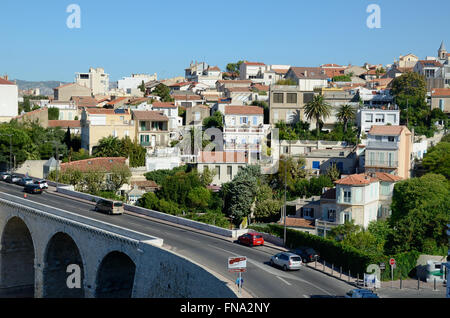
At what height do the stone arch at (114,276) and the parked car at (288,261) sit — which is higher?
the parked car at (288,261)

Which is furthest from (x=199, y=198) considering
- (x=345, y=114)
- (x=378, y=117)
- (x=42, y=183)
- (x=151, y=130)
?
(x=378, y=117)

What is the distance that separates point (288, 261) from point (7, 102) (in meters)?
71.7

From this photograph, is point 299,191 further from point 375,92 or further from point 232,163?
point 375,92

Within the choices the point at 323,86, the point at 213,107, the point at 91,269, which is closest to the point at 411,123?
the point at 323,86

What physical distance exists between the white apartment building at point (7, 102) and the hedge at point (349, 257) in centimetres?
6528

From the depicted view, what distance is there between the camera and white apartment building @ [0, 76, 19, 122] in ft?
301

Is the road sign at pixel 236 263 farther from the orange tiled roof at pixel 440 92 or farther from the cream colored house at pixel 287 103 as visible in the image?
the orange tiled roof at pixel 440 92

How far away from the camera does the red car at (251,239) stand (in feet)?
120

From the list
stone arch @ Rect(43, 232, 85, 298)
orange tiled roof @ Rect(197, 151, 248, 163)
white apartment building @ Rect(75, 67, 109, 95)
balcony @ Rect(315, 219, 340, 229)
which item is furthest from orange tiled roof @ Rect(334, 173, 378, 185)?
white apartment building @ Rect(75, 67, 109, 95)

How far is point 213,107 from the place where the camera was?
89375mm

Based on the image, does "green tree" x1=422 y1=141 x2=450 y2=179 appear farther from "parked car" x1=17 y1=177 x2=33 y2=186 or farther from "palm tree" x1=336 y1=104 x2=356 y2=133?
"parked car" x1=17 y1=177 x2=33 y2=186

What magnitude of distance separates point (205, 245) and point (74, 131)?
50.8 meters

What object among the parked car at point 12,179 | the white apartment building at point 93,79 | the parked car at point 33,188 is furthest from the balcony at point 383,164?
the white apartment building at point 93,79

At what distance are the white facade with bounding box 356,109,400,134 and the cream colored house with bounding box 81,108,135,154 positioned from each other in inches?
1065
